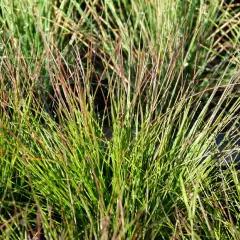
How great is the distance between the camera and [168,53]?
2.73 m

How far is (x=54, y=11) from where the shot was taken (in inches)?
117

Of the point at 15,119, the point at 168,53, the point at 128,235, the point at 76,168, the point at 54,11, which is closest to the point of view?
the point at 128,235

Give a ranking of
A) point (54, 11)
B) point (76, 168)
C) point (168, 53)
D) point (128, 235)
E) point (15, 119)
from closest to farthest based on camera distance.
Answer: point (128, 235), point (76, 168), point (15, 119), point (168, 53), point (54, 11)

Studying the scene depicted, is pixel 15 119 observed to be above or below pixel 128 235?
above

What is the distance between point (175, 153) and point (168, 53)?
79 cm

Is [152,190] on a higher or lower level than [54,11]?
lower

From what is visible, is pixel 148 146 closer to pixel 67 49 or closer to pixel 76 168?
pixel 76 168

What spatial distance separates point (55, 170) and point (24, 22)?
1057mm

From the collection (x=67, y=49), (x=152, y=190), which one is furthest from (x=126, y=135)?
(x=67, y=49)

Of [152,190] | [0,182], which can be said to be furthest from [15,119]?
[152,190]

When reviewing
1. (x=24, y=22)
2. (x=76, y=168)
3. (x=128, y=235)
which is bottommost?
(x=128, y=235)

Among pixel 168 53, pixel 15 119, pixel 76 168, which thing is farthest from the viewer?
pixel 168 53

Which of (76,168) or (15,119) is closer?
(76,168)

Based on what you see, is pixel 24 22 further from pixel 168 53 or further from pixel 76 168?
pixel 76 168
